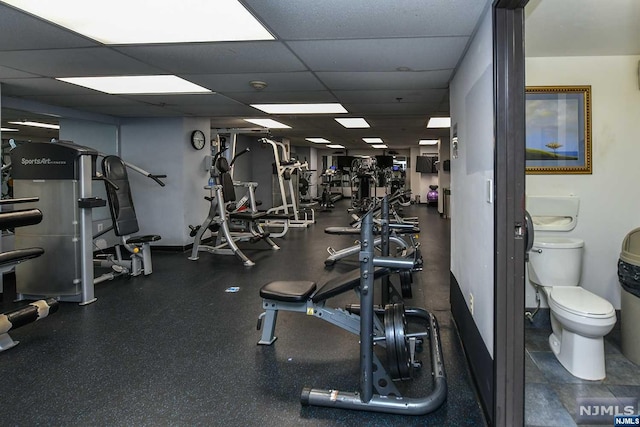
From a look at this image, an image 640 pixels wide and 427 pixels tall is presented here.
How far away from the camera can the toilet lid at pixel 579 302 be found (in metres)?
2.15

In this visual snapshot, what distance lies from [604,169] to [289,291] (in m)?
2.48

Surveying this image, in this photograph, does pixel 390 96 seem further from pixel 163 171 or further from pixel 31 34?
pixel 163 171

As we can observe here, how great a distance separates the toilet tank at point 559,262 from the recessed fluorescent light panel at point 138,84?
3.28 metres

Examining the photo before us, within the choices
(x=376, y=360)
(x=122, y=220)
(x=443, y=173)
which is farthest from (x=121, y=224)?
(x=443, y=173)

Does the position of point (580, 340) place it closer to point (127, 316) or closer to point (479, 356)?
point (479, 356)

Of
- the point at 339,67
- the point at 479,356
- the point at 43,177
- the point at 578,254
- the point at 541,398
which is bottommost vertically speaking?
the point at 541,398

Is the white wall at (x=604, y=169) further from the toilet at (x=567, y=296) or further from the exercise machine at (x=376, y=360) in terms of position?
the exercise machine at (x=376, y=360)

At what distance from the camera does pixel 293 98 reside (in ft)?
14.6

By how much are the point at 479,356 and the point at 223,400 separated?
134 centimetres

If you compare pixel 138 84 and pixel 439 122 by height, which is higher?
pixel 439 122

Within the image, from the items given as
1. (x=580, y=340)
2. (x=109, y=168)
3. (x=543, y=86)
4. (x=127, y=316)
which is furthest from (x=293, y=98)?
(x=580, y=340)

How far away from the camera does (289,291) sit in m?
2.46

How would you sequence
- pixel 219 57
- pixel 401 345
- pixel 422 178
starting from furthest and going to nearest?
pixel 422 178 < pixel 219 57 < pixel 401 345

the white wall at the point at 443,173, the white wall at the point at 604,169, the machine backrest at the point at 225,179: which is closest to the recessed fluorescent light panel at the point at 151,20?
the white wall at the point at 604,169
